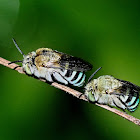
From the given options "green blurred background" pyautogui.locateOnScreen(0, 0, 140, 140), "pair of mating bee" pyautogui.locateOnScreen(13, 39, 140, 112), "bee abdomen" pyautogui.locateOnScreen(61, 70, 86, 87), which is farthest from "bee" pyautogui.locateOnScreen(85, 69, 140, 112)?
"green blurred background" pyautogui.locateOnScreen(0, 0, 140, 140)

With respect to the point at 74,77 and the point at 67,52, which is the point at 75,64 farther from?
the point at 67,52

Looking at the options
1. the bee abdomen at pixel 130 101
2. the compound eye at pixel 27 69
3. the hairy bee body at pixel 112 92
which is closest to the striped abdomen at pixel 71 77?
the hairy bee body at pixel 112 92

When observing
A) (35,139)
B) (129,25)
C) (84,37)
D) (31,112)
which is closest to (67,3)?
(84,37)

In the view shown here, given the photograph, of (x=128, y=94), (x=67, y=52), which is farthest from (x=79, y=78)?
(x=67, y=52)

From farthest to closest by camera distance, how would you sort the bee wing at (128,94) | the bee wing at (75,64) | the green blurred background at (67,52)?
the green blurred background at (67,52) → the bee wing at (75,64) → the bee wing at (128,94)

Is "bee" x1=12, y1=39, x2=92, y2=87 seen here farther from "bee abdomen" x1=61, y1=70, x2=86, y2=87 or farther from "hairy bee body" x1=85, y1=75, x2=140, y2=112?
"hairy bee body" x1=85, y1=75, x2=140, y2=112

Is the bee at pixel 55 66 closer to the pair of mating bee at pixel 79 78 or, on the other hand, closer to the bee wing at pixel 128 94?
the pair of mating bee at pixel 79 78
